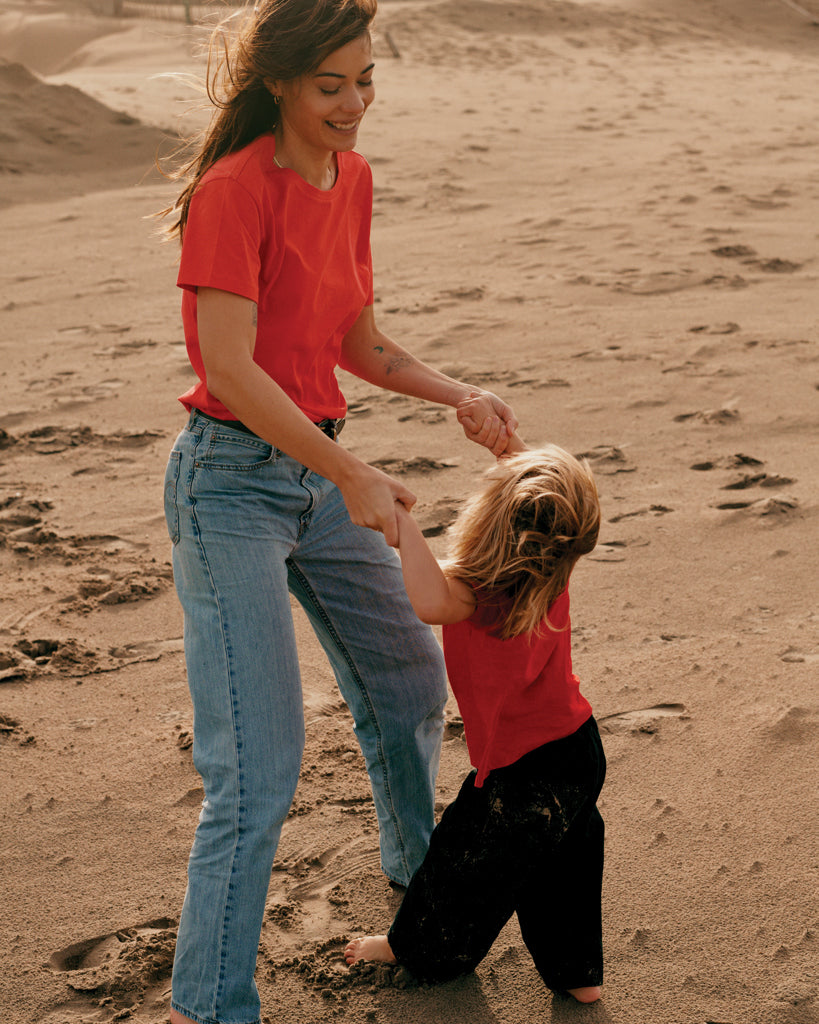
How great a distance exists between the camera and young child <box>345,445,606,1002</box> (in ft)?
6.72

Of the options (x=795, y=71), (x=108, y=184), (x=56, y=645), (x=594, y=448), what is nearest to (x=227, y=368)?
(x=56, y=645)

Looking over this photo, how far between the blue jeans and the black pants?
272 mm

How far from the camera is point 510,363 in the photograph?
19.1ft

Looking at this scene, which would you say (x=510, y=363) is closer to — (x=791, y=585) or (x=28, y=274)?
(x=791, y=585)

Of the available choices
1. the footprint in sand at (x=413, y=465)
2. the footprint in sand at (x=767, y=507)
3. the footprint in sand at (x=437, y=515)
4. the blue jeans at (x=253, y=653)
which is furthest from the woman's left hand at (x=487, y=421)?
the footprint in sand at (x=413, y=465)

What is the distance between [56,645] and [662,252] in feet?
16.3

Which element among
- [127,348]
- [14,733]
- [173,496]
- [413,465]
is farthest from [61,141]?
[173,496]

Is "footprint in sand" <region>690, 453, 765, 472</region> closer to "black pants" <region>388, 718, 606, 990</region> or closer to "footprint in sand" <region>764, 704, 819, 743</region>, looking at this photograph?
"footprint in sand" <region>764, 704, 819, 743</region>

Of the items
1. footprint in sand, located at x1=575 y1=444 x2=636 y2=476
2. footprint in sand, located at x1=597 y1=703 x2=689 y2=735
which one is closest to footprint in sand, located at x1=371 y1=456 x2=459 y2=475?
footprint in sand, located at x1=575 y1=444 x2=636 y2=476

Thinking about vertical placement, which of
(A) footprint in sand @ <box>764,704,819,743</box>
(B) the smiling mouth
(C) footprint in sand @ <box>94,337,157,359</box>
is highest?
(B) the smiling mouth

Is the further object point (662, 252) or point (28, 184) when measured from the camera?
point (28, 184)

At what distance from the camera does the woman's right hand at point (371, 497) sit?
203 cm

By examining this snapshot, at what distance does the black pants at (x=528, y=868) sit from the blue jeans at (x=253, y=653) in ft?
0.89

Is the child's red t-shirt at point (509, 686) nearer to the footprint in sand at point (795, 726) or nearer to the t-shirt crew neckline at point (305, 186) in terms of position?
the t-shirt crew neckline at point (305, 186)
